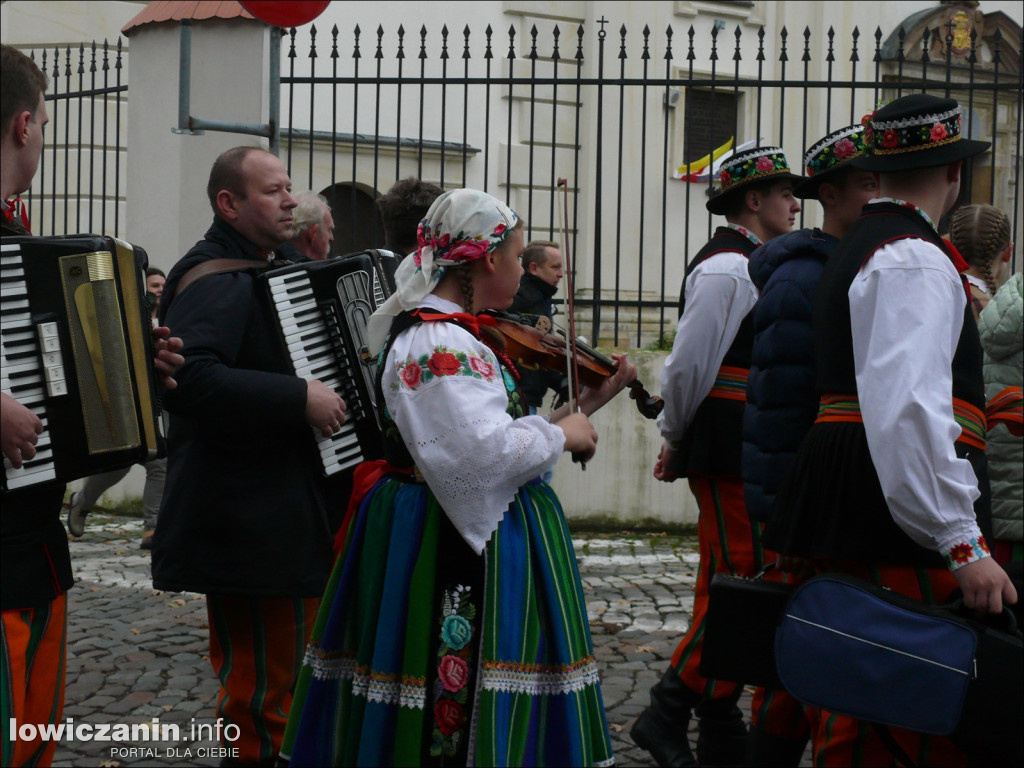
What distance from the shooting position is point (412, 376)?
2.66 m

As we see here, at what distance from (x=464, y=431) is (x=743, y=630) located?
0.83 metres

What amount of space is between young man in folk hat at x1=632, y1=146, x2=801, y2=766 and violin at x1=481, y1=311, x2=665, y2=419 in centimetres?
110

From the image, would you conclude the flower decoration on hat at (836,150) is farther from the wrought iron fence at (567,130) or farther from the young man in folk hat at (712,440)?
the wrought iron fence at (567,130)

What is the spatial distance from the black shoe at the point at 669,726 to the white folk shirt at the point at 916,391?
1.48 m

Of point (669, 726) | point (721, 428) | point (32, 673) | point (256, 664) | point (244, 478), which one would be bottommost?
point (669, 726)

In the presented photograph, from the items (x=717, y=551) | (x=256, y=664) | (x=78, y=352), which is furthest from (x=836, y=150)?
(x=256, y=664)

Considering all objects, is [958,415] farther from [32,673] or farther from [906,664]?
[32,673]

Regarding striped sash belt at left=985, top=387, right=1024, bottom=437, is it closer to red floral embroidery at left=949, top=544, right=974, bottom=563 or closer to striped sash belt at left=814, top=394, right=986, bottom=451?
striped sash belt at left=814, top=394, right=986, bottom=451

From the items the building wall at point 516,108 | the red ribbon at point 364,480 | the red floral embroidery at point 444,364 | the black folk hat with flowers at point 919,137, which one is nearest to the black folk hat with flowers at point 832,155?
the black folk hat with flowers at point 919,137

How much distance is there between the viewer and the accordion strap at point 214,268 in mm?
3496

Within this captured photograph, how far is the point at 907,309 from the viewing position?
2.60m

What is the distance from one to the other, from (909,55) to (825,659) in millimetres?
13154

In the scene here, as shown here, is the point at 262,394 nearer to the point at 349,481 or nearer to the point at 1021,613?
the point at 349,481

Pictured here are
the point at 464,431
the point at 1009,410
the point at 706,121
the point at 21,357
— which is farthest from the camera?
the point at 706,121
